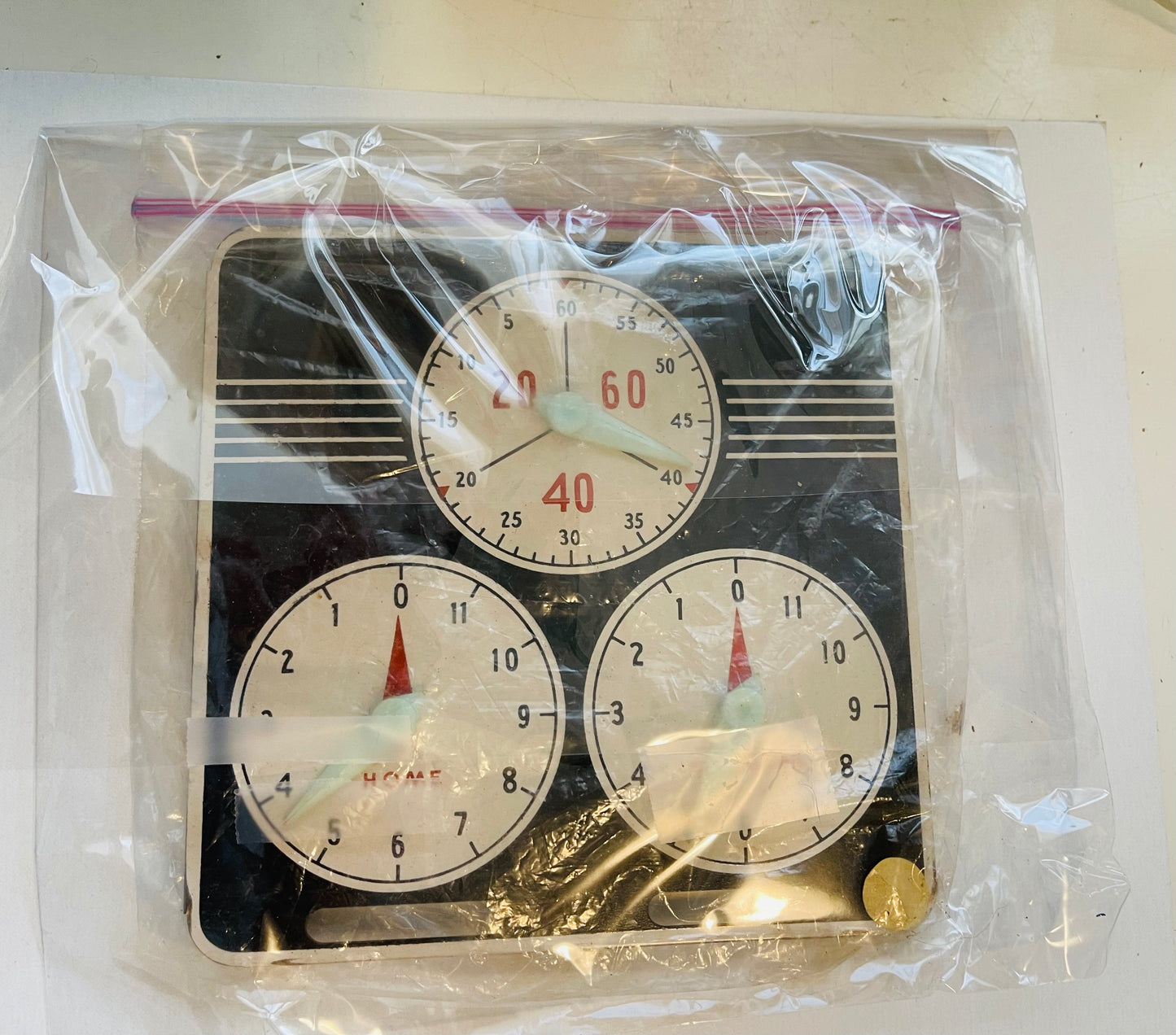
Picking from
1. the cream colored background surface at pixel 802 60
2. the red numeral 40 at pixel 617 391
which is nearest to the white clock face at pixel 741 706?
the red numeral 40 at pixel 617 391

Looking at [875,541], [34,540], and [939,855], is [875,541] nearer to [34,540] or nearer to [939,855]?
[939,855]

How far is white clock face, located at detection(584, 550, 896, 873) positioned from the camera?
2.35 ft

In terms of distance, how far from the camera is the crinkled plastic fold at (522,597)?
2.30ft

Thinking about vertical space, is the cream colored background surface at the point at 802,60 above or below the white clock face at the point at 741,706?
above

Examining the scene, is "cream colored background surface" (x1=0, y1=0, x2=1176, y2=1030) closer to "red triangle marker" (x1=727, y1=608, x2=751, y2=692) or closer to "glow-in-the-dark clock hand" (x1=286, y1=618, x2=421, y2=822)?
"red triangle marker" (x1=727, y1=608, x2=751, y2=692)

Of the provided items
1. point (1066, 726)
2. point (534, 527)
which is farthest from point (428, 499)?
point (1066, 726)

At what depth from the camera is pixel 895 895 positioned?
722 mm

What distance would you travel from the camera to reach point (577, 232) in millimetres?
771

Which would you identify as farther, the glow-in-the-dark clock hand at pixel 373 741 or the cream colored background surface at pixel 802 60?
the cream colored background surface at pixel 802 60

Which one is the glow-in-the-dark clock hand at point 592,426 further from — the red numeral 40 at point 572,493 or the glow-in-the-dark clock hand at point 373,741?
the glow-in-the-dark clock hand at point 373,741

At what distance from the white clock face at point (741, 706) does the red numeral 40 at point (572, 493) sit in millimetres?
79

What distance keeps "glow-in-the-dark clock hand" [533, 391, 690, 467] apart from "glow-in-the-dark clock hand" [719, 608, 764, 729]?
0.46ft

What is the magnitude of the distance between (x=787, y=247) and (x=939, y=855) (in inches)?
19.5

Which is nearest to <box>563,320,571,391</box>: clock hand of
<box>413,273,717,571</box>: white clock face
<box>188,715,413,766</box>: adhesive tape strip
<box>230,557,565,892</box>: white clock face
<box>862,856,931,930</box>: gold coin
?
<box>413,273,717,571</box>: white clock face
